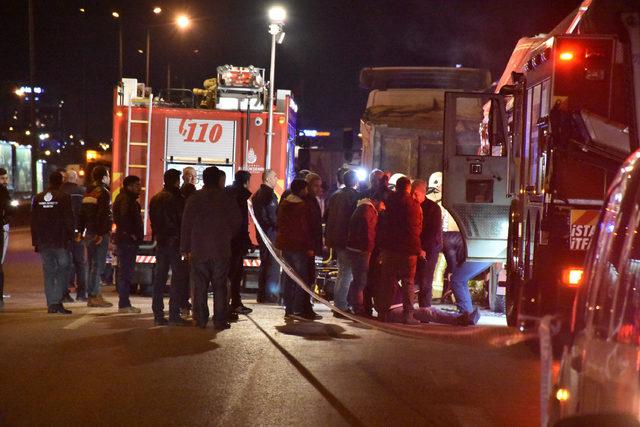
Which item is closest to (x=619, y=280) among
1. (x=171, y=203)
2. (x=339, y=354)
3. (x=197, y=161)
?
(x=339, y=354)

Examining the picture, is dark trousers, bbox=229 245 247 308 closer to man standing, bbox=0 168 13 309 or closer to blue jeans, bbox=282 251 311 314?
blue jeans, bbox=282 251 311 314

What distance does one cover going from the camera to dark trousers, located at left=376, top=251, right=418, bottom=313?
11.4 metres

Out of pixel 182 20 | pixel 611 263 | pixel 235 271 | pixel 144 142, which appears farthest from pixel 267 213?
pixel 182 20

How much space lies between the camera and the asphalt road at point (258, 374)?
22.1ft

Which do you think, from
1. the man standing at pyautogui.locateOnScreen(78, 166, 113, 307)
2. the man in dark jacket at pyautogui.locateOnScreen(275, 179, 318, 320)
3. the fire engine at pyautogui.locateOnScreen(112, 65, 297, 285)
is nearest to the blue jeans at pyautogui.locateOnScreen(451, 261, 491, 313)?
the man in dark jacket at pyautogui.locateOnScreen(275, 179, 318, 320)

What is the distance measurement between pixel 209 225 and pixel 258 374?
2806 mm

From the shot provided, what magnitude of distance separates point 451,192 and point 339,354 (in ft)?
9.34

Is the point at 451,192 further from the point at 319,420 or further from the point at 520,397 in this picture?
the point at 319,420

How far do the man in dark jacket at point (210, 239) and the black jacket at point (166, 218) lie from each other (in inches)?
19.7

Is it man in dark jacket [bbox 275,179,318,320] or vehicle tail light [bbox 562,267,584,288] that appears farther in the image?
man in dark jacket [bbox 275,179,318,320]

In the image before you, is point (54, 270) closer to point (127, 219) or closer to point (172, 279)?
point (127, 219)

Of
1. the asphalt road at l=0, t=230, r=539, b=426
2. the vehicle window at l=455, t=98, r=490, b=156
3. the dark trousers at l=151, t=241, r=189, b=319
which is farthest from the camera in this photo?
the vehicle window at l=455, t=98, r=490, b=156

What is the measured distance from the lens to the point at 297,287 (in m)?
11.7

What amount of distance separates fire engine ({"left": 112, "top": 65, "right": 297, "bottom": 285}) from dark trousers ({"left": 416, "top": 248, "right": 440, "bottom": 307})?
12.2ft
